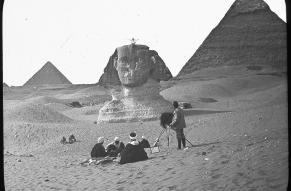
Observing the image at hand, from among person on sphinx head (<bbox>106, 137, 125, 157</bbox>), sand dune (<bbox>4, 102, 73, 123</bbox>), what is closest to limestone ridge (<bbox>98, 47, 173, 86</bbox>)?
sand dune (<bbox>4, 102, 73, 123</bbox>)

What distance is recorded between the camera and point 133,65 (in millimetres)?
10656

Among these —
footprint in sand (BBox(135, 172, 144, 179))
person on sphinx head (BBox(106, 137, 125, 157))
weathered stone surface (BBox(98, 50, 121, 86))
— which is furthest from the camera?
weathered stone surface (BBox(98, 50, 121, 86))

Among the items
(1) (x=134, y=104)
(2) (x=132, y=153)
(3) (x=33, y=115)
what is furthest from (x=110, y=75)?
(2) (x=132, y=153)

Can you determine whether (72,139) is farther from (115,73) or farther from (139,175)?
(139,175)

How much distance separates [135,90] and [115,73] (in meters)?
0.64

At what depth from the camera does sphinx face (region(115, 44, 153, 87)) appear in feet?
33.7

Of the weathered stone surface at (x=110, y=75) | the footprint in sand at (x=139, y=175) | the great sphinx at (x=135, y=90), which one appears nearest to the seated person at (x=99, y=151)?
the footprint in sand at (x=139, y=175)

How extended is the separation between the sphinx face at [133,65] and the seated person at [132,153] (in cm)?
379

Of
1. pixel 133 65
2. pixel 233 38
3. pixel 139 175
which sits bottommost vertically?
pixel 139 175

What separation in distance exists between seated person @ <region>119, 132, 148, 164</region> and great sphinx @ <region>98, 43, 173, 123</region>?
348 cm

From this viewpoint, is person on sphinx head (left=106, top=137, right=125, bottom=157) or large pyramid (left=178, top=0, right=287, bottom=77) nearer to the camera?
person on sphinx head (left=106, top=137, right=125, bottom=157)

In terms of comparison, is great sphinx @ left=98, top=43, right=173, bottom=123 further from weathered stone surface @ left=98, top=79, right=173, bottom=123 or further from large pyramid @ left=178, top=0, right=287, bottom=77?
large pyramid @ left=178, top=0, right=287, bottom=77

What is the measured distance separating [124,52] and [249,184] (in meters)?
5.50

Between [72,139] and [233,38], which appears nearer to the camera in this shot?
[72,139]
